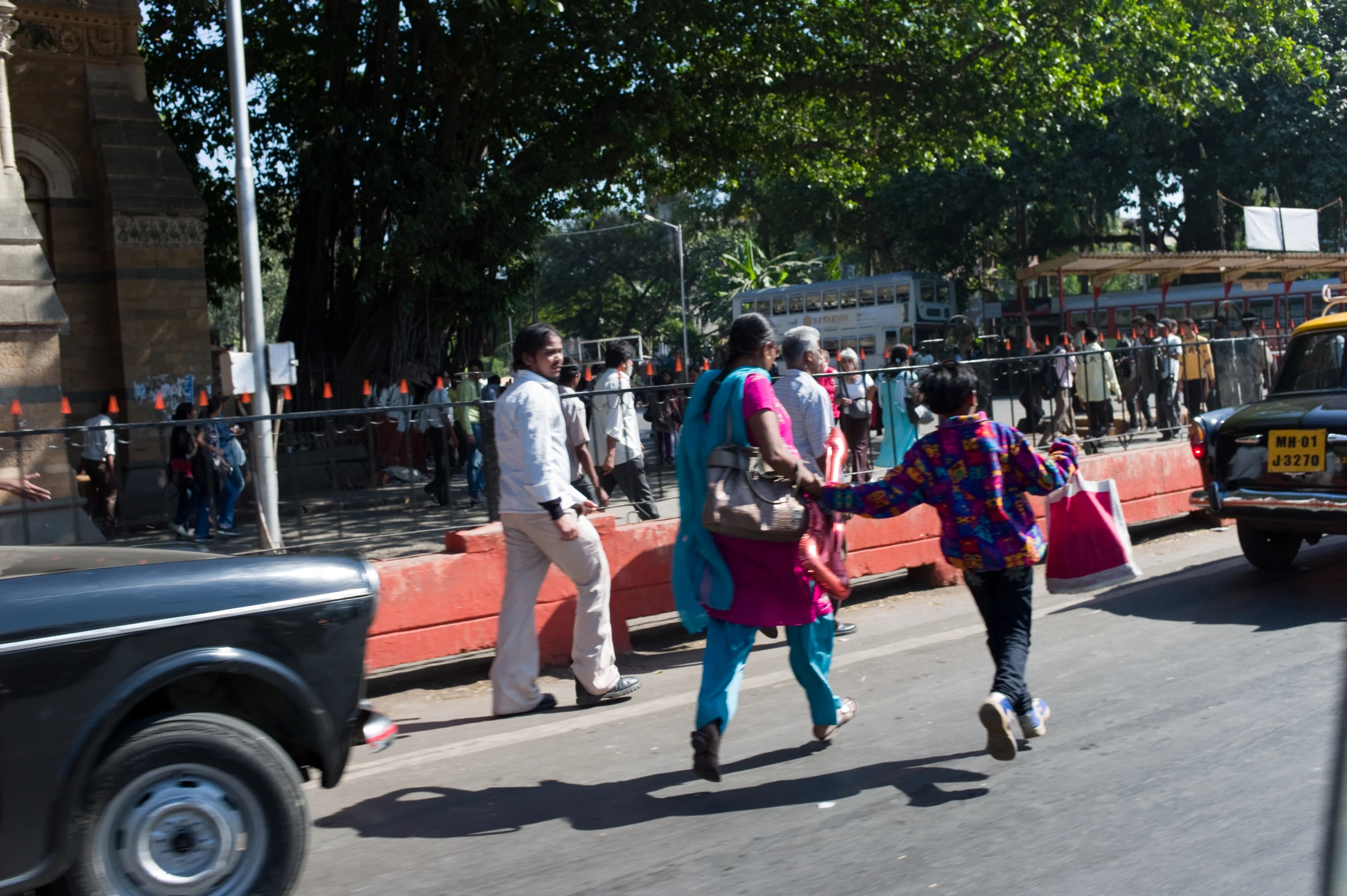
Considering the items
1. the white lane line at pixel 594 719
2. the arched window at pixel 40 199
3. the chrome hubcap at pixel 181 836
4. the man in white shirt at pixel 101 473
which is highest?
the arched window at pixel 40 199

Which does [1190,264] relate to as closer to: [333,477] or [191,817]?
[333,477]

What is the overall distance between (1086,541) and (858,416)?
14.9 feet

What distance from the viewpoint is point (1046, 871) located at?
141 inches

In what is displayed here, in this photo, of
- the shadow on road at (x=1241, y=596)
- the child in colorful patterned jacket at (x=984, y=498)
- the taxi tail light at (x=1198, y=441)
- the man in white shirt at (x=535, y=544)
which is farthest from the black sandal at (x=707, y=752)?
the taxi tail light at (x=1198, y=441)

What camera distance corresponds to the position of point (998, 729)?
4.19 meters

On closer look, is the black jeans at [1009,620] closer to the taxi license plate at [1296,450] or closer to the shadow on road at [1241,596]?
the shadow on road at [1241,596]

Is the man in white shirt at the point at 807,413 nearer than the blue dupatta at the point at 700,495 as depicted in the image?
No

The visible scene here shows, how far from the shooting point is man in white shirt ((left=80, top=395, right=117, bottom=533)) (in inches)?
251

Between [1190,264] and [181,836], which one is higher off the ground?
[1190,264]

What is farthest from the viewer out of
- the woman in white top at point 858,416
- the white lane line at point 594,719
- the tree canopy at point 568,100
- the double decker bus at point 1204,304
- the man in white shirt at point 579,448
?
the double decker bus at point 1204,304

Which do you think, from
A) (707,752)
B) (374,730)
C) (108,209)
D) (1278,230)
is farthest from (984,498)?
(1278,230)

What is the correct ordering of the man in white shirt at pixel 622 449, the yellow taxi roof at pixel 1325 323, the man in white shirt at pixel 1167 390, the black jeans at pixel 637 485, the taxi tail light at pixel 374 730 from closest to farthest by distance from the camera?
1. the taxi tail light at pixel 374 730
2. the yellow taxi roof at pixel 1325 323
3. the man in white shirt at pixel 622 449
4. the black jeans at pixel 637 485
5. the man in white shirt at pixel 1167 390

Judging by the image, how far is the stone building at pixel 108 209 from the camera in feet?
53.5

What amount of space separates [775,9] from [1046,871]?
44.1 feet
